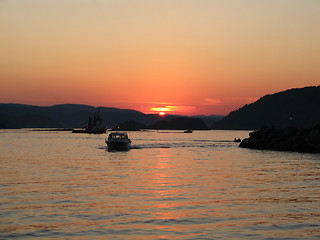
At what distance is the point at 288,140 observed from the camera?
91312 millimetres

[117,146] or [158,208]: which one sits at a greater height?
[117,146]

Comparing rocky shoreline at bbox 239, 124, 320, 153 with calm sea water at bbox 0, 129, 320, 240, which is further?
rocky shoreline at bbox 239, 124, 320, 153

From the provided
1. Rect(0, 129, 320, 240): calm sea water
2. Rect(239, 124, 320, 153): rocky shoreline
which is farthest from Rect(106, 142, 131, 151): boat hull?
Rect(0, 129, 320, 240): calm sea water

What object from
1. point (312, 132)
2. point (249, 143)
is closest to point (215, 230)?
point (312, 132)

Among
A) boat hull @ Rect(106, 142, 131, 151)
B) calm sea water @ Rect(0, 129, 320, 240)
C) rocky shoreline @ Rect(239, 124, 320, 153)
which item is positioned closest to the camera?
calm sea water @ Rect(0, 129, 320, 240)

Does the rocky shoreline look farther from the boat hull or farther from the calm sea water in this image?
the calm sea water

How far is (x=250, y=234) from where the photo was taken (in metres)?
17.3

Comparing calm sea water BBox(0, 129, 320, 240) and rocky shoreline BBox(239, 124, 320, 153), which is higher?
rocky shoreline BBox(239, 124, 320, 153)

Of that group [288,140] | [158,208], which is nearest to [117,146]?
[288,140]

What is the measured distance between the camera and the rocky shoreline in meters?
84.2

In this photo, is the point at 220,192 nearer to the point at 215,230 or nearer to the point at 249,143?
the point at 215,230

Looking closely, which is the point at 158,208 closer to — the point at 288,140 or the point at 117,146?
the point at 117,146

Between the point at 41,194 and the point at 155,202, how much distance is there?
6972 mm

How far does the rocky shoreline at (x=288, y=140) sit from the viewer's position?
3314 inches
